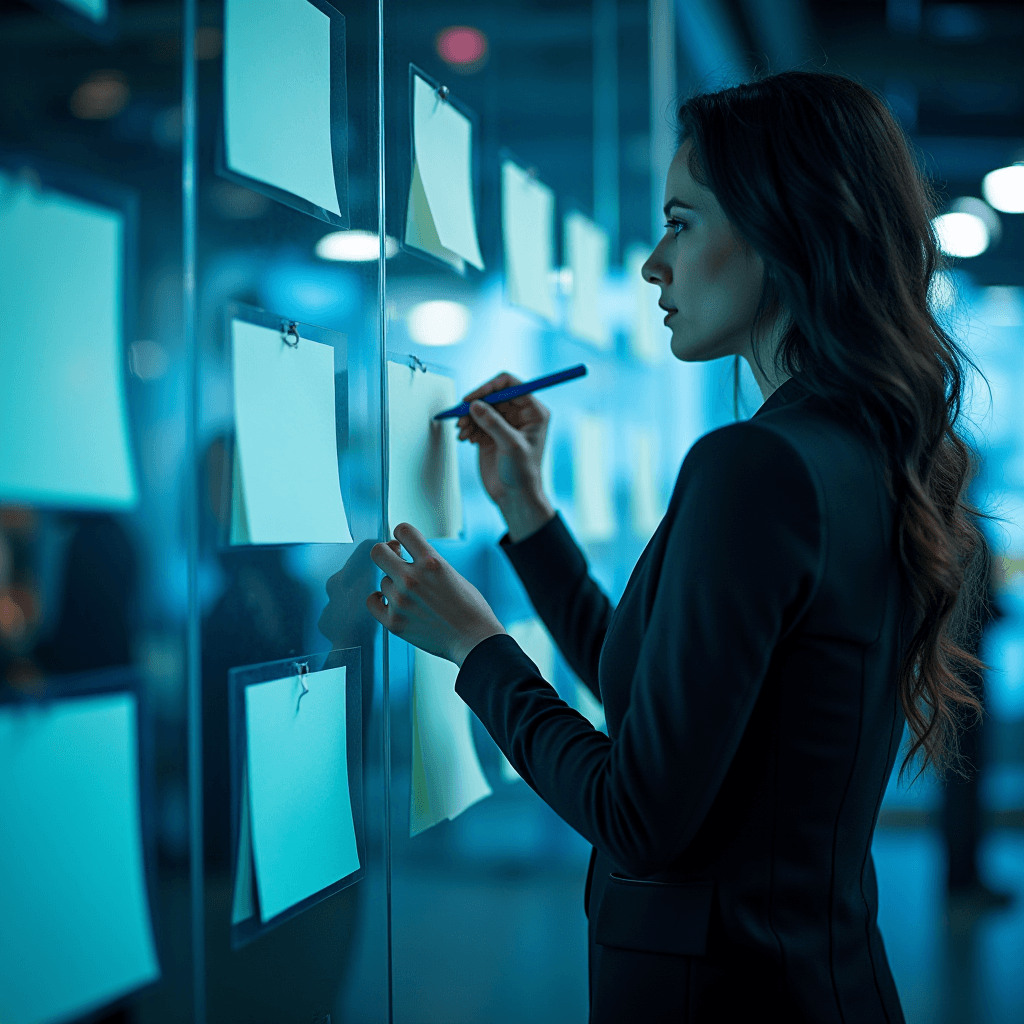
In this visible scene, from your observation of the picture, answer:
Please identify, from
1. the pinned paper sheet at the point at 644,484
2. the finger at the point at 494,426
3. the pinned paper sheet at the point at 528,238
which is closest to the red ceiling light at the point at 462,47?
the pinned paper sheet at the point at 528,238

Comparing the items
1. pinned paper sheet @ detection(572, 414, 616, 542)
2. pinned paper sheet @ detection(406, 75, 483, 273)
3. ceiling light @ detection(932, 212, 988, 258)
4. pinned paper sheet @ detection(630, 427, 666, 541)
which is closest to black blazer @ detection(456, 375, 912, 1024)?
pinned paper sheet @ detection(406, 75, 483, 273)

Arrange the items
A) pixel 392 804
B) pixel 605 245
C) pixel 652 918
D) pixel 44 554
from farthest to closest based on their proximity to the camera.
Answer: pixel 605 245 < pixel 392 804 < pixel 652 918 < pixel 44 554

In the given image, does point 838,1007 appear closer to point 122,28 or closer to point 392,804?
point 392,804

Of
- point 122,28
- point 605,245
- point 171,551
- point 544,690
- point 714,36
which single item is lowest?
point 544,690

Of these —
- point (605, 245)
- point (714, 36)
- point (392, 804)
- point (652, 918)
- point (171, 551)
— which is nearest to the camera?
point (171, 551)

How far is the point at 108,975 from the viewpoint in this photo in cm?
54

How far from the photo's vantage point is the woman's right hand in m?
1.07

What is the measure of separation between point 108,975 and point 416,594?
0.34 meters

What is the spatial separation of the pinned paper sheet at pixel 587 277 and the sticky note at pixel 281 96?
0.69 meters

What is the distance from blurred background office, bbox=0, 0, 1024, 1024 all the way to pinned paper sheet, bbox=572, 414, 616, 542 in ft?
0.03

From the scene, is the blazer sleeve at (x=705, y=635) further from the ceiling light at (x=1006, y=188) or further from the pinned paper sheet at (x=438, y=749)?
the ceiling light at (x=1006, y=188)

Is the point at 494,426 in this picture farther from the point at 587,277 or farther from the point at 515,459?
the point at 587,277

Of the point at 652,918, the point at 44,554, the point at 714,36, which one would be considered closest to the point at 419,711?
the point at 652,918

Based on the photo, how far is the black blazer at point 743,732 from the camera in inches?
25.3
